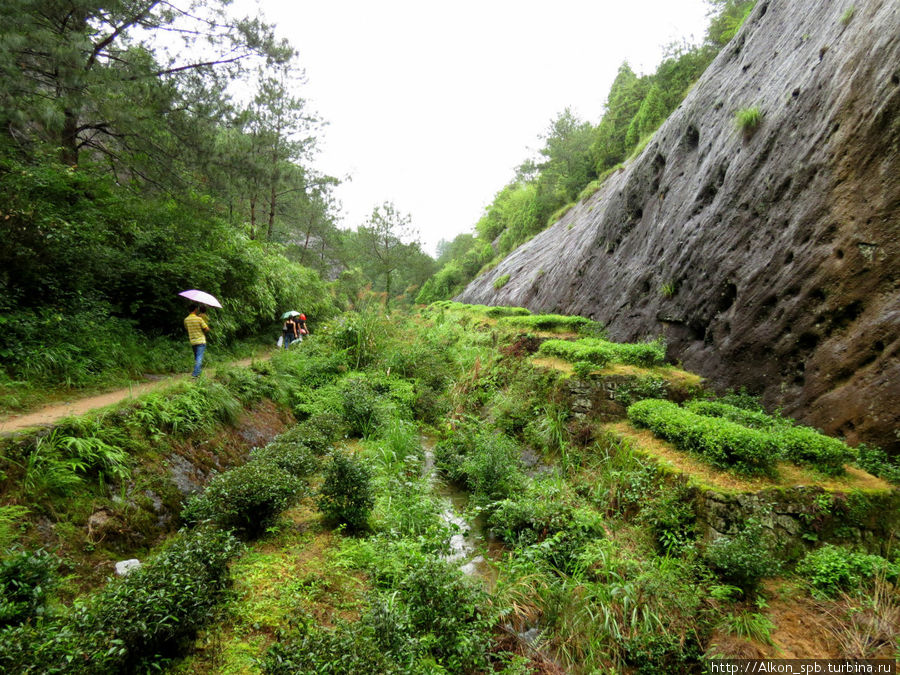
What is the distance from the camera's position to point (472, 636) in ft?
10.7

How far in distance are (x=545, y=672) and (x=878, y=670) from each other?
97.7 inches

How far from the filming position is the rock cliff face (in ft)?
16.4

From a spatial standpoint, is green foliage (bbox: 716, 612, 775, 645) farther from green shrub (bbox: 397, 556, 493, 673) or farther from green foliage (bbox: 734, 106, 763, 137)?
green foliage (bbox: 734, 106, 763, 137)

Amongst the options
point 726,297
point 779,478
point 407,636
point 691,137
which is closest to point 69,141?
point 407,636

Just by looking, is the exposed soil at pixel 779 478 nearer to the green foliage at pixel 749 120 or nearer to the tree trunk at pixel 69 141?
the green foliage at pixel 749 120

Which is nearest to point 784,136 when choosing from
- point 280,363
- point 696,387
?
point 696,387

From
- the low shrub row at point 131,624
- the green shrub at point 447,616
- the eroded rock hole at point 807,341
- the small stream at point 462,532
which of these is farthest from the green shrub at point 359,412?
the eroded rock hole at point 807,341

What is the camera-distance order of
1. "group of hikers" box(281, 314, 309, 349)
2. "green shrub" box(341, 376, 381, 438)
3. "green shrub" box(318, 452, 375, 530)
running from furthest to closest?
1. "group of hikers" box(281, 314, 309, 349)
2. "green shrub" box(341, 376, 381, 438)
3. "green shrub" box(318, 452, 375, 530)

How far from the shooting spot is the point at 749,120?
7828 millimetres

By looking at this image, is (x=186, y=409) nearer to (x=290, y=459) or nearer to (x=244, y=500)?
(x=290, y=459)

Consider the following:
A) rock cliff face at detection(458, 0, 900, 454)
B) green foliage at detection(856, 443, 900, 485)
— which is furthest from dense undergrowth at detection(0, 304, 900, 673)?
rock cliff face at detection(458, 0, 900, 454)

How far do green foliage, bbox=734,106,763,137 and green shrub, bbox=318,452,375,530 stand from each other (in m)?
10.3

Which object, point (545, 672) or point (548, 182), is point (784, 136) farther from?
point (548, 182)

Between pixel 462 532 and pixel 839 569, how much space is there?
3.99m
